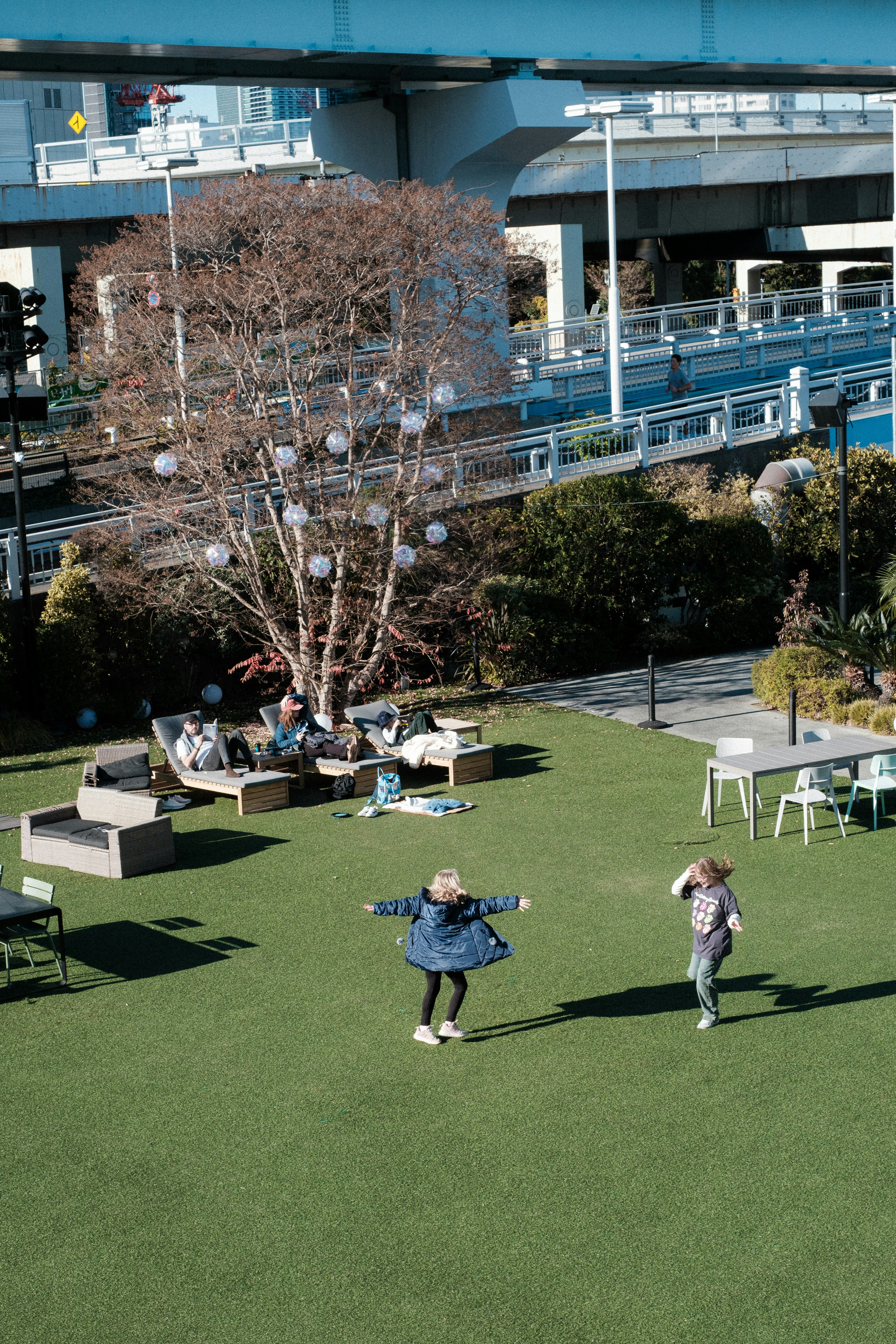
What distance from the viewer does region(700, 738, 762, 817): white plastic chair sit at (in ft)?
45.3

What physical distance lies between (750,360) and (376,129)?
1371 cm

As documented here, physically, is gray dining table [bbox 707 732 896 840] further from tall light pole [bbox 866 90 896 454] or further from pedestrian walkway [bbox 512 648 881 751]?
tall light pole [bbox 866 90 896 454]

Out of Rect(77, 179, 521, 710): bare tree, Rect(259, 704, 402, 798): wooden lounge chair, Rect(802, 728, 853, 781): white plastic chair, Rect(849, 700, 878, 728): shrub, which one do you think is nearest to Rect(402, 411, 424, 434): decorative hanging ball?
Rect(77, 179, 521, 710): bare tree

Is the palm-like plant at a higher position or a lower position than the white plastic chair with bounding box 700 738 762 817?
higher

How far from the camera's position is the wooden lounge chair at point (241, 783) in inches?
587

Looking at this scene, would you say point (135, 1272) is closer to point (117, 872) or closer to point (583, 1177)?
point (583, 1177)

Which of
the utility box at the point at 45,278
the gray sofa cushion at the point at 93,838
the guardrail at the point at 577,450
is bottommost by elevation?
the gray sofa cushion at the point at 93,838

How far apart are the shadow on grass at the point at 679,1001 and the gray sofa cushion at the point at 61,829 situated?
5371 millimetres

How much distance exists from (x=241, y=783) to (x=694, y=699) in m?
7.14

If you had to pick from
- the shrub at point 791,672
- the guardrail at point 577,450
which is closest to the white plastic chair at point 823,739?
the shrub at point 791,672

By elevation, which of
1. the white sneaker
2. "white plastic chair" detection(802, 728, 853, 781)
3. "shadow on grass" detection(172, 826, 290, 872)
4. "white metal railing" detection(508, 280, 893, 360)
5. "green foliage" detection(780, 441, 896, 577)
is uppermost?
"white metal railing" detection(508, 280, 893, 360)

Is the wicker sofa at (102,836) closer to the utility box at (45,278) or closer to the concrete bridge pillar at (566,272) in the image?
the utility box at (45,278)

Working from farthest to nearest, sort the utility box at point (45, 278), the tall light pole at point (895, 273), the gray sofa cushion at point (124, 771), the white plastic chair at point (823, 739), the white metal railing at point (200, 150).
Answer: the white metal railing at point (200, 150), the utility box at point (45, 278), the tall light pole at point (895, 273), the gray sofa cushion at point (124, 771), the white plastic chair at point (823, 739)

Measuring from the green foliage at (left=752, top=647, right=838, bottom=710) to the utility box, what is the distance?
2959 centimetres
